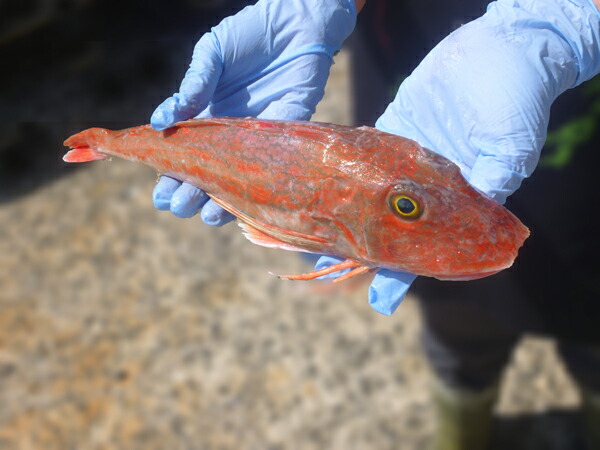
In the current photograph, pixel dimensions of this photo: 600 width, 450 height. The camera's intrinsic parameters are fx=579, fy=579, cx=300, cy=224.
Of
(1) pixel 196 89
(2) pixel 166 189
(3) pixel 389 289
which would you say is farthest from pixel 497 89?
(2) pixel 166 189

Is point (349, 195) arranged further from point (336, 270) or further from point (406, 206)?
point (336, 270)

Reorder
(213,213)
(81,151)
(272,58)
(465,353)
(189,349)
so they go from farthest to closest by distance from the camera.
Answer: (189,349) < (465,353) < (272,58) < (81,151) < (213,213)

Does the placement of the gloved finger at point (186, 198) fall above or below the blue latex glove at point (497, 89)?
below

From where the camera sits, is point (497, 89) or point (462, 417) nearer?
point (497, 89)

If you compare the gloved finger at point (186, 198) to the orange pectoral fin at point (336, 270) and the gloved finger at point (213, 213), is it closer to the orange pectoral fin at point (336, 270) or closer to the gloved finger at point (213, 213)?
the gloved finger at point (213, 213)

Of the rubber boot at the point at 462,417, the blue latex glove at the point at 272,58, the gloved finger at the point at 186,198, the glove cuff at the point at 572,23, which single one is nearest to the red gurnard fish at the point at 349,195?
the gloved finger at the point at 186,198
